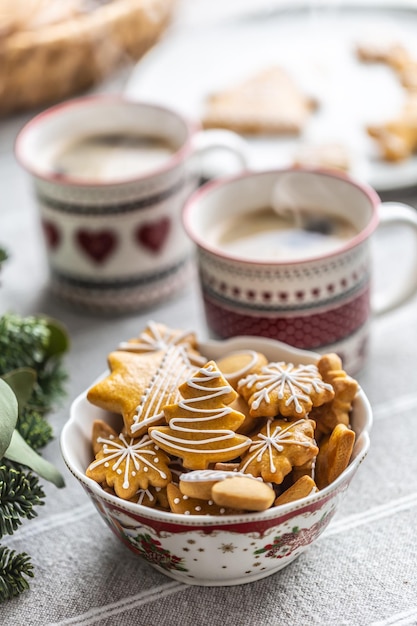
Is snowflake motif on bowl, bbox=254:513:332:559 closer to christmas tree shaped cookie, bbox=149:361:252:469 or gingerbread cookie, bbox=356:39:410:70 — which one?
christmas tree shaped cookie, bbox=149:361:252:469

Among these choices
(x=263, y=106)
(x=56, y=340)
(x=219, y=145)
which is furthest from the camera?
(x=263, y=106)

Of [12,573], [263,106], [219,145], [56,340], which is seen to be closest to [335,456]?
[12,573]

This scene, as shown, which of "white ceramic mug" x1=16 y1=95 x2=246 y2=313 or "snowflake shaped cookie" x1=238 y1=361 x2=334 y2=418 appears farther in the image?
"white ceramic mug" x1=16 y1=95 x2=246 y2=313

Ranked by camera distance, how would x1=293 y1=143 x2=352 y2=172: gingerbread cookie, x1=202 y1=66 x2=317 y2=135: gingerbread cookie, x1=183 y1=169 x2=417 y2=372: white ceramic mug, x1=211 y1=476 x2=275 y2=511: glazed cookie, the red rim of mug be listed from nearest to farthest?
x1=211 y1=476 x2=275 y2=511: glazed cookie → x1=183 y1=169 x2=417 y2=372: white ceramic mug → the red rim of mug → x1=293 y1=143 x2=352 y2=172: gingerbread cookie → x1=202 y1=66 x2=317 y2=135: gingerbread cookie

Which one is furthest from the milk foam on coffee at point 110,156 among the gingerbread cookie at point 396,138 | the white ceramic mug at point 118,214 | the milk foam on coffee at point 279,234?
the gingerbread cookie at point 396,138

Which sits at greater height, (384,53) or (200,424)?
(200,424)

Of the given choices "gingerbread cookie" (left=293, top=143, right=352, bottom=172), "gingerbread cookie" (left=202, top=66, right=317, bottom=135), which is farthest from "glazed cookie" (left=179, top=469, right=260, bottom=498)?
"gingerbread cookie" (left=202, top=66, right=317, bottom=135)

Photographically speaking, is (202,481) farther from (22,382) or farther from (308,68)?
(308,68)

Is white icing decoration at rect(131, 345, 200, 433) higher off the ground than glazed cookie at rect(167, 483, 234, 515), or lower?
higher
